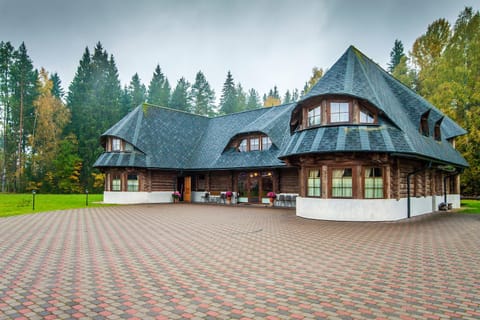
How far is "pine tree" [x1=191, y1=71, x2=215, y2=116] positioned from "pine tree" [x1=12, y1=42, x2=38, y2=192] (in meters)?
24.8

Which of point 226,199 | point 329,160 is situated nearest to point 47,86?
point 226,199

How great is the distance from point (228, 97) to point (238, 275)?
54337 mm

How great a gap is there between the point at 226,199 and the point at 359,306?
1969cm

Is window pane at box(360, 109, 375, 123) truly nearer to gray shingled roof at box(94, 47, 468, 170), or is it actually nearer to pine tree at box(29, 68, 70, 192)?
gray shingled roof at box(94, 47, 468, 170)

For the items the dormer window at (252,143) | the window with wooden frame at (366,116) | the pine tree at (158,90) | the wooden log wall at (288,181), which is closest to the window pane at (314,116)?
the window with wooden frame at (366,116)

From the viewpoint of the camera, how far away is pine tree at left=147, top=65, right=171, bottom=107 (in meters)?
53.7

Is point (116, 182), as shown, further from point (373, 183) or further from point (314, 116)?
point (373, 183)

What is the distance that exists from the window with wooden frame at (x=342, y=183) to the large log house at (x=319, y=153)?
1.7 inches

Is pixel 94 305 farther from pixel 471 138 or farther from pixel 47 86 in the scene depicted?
pixel 47 86

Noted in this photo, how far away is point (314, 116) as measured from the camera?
15273mm

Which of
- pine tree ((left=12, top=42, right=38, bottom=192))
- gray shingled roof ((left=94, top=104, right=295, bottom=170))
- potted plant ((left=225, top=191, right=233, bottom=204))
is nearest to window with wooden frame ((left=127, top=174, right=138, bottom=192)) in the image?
gray shingled roof ((left=94, top=104, right=295, bottom=170))

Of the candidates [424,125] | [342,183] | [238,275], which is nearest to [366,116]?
[342,183]

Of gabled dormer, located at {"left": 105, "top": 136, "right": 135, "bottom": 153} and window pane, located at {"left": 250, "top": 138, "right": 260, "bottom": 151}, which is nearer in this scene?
window pane, located at {"left": 250, "top": 138, "right": 260, "bottom": 151}

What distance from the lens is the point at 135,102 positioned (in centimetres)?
4991
